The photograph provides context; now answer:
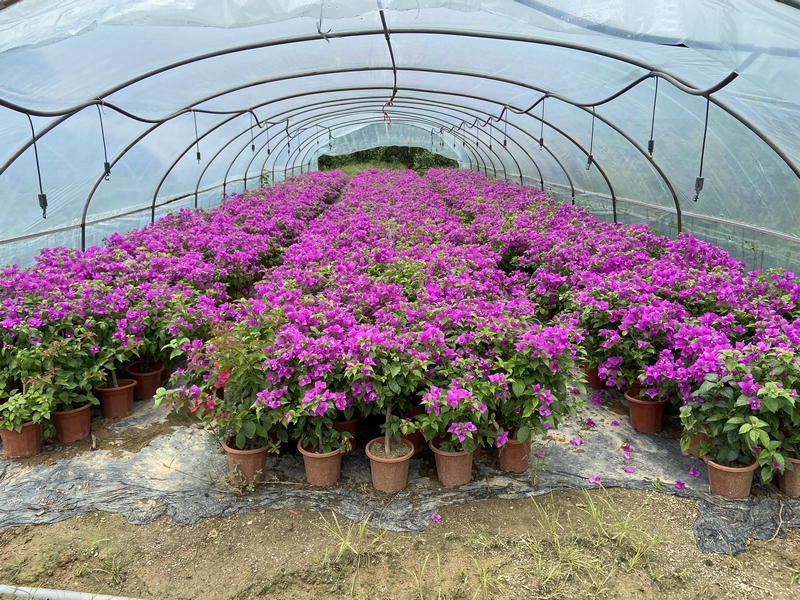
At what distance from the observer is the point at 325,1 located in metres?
4.54

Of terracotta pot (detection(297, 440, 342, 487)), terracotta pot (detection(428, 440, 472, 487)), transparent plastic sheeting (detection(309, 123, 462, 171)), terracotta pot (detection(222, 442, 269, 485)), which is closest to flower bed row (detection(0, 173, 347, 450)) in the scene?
terracotta pot (detection(222, 442, 269, 485))

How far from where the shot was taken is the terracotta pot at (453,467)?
329 cm

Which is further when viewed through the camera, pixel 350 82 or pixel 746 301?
pixel 350 82

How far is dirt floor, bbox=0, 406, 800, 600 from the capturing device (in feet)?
8.48

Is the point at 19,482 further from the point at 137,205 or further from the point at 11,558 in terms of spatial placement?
the point at 137,205

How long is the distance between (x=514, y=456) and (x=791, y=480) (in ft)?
5.29

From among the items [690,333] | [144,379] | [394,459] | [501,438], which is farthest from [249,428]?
[690,333]

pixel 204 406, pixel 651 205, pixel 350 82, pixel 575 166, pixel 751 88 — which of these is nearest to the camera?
pixel 204 406

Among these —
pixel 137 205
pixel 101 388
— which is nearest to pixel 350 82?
pixel 137 205

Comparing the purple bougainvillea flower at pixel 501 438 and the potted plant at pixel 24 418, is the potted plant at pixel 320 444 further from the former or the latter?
the potted plant at pixel 24 418

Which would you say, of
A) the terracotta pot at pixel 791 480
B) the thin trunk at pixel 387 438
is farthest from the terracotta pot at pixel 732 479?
the thin trunk at pixel 387 438

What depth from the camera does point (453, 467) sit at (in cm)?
332

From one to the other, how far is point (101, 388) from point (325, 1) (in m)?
3.68

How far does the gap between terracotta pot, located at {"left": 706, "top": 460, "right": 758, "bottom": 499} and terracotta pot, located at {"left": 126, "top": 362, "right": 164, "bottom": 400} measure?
14.0 feet
